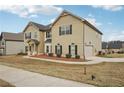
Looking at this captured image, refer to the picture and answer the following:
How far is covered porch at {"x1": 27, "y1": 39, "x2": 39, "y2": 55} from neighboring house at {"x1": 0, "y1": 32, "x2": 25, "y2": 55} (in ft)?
25.4

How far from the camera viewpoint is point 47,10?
1739 centimetres

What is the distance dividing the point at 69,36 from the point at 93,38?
3087mm

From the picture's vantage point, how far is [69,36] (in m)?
23.7

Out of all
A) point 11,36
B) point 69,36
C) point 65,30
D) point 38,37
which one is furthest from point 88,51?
point 11,36

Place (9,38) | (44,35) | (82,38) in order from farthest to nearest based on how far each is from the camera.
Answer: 1. (9,38)
2. (44,35)
3. (82,38)

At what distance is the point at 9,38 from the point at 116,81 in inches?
1255

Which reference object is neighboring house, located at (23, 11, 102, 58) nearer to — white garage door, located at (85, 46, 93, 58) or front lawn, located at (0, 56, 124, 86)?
white garage door, located at (85, 46, 93, 58)

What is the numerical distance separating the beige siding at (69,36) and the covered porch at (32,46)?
17.0 ft

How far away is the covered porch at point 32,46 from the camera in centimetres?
3025

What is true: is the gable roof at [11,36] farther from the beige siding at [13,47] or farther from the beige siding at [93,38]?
the beige siding at [93,38]

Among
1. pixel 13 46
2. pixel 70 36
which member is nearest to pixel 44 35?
pixel 70 36

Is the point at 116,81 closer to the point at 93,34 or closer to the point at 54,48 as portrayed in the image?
the point at 93,34
